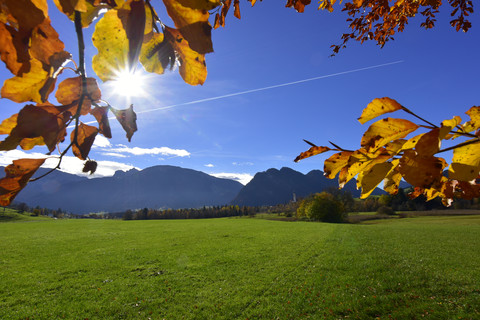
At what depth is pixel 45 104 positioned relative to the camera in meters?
0.47

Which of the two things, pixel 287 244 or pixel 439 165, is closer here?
pixel 439 165

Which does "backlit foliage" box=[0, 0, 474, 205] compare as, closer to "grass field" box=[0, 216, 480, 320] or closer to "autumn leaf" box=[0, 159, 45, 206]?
"autumn leaf" box=[0, 159, 45, 206]

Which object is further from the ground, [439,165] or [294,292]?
[439,165]

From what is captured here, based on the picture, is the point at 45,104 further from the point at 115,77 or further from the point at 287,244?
the point at 287,244

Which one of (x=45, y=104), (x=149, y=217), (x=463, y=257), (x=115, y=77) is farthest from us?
(x=149, y=217)

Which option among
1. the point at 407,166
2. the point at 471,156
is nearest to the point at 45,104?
the point at 407,166

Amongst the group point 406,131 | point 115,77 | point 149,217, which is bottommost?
point 149,217

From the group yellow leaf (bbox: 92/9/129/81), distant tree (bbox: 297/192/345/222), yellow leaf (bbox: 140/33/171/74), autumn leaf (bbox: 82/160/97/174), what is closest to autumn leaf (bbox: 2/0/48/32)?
yellow leaf (bbox: 92/9/129/81)

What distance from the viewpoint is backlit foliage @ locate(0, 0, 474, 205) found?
418mm

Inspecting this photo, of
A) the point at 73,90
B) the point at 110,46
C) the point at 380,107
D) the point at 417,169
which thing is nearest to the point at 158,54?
the point at 110,46

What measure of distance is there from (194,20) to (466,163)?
783mm

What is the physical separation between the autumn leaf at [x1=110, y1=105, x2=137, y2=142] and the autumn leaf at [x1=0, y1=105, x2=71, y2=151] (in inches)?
5.3

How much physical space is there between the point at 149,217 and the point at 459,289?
88.2m

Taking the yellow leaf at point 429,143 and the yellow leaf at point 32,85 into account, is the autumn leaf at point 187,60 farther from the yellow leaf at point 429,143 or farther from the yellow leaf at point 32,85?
the yellow leaf at point 429,143
